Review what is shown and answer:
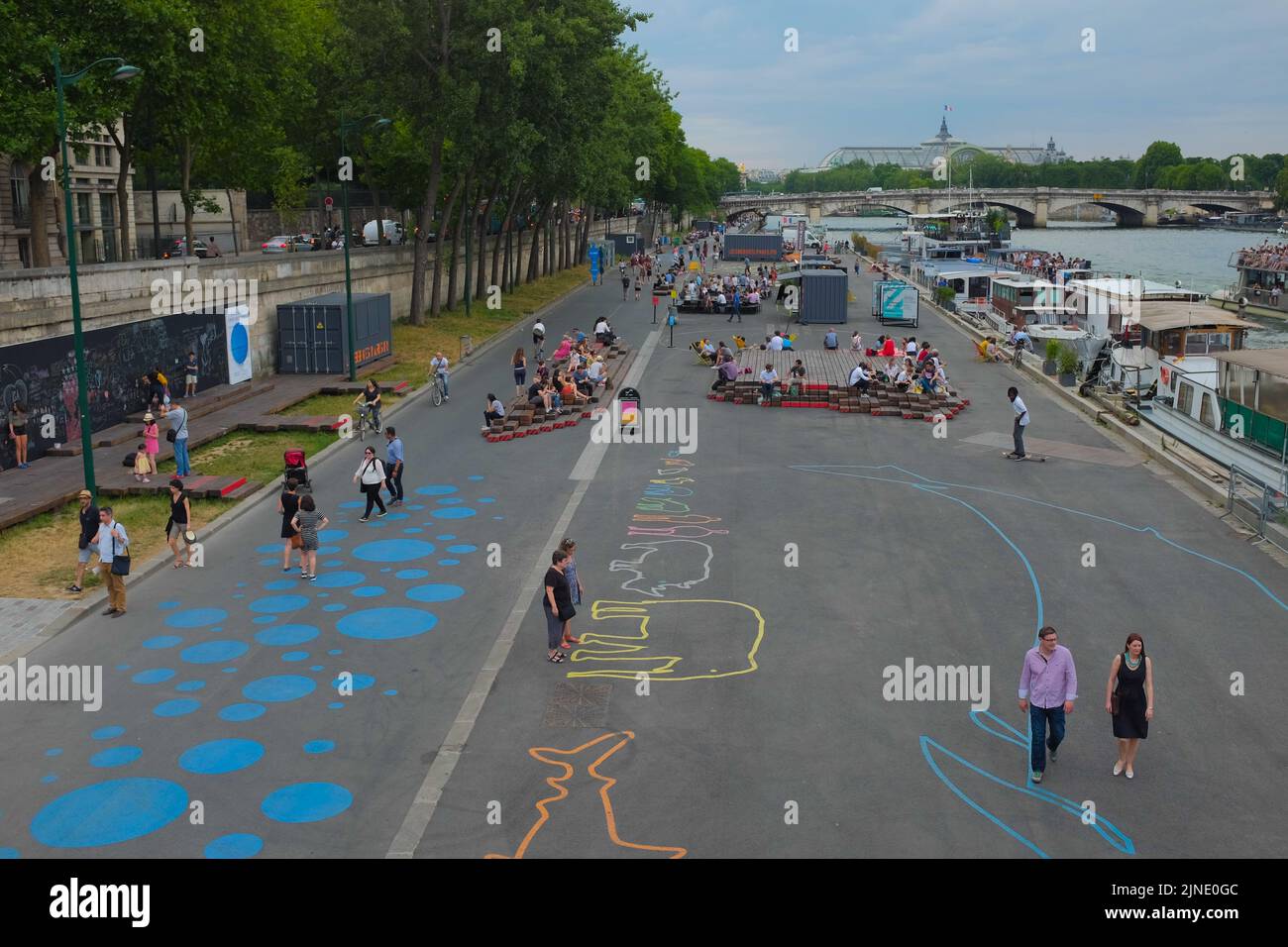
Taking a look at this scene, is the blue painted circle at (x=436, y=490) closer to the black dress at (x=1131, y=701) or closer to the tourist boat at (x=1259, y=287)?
the black dress at (x=1131, y=701)

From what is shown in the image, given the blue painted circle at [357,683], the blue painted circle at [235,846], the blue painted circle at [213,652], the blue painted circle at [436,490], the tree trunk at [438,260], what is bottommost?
the blue painted circle at [235,846]

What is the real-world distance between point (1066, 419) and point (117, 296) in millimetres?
27130

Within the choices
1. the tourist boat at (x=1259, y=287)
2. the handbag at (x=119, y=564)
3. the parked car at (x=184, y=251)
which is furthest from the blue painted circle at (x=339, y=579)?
the tourist boat at (x=1259, y=287)

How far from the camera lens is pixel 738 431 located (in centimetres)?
3117

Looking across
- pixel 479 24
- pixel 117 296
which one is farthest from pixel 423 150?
pixel 117 296

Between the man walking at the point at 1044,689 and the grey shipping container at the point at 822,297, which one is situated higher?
the grey shipping container at the point at 822,297

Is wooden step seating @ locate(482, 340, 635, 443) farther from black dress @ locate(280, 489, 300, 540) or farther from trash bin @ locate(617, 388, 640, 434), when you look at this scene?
black dress @ locate(280, 489, 300, 540)

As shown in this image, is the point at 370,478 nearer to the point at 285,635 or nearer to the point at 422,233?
the point at 285,635

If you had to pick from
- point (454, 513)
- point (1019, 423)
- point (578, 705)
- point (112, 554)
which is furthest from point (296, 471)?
point (1019, 423)

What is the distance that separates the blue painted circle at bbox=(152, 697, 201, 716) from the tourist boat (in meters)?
79.7

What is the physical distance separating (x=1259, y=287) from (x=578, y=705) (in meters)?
82.1

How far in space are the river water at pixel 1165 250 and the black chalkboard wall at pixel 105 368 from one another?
5884 centimetres

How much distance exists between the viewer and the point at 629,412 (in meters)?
31.1

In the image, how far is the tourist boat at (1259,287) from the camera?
7769 cm
